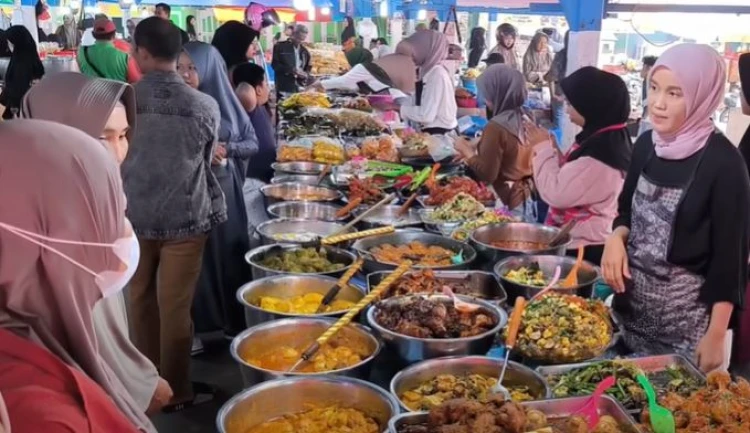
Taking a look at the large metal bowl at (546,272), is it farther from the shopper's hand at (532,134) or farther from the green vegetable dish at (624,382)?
the shopper's hand at (532,134)

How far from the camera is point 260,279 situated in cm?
263

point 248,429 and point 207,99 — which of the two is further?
point 207,99

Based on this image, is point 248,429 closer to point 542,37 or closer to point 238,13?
point 542,37

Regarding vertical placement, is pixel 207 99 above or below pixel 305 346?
above

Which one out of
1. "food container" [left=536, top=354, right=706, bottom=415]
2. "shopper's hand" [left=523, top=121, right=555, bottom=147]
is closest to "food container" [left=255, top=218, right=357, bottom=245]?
"shopper's hand" [left=523, top=121, right=555, bottom=147]

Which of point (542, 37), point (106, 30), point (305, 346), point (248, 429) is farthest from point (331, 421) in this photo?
point (542, 37)

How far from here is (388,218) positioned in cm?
358

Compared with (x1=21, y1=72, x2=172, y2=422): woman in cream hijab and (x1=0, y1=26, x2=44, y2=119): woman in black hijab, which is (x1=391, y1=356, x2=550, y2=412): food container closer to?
(x1=21, y1=72, x2=172, y2=422): woman in cream hijab

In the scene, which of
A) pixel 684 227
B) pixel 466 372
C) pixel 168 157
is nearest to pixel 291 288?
pixel 168 157

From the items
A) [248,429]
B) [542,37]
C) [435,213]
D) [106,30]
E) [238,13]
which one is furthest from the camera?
[238,13]

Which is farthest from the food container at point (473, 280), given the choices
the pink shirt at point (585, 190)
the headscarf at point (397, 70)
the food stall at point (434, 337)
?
the headscarf at point (397, 70)

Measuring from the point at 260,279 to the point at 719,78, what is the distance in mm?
1754

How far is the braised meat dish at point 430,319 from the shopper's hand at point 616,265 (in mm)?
428

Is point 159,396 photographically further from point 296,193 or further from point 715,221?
point 296,193
